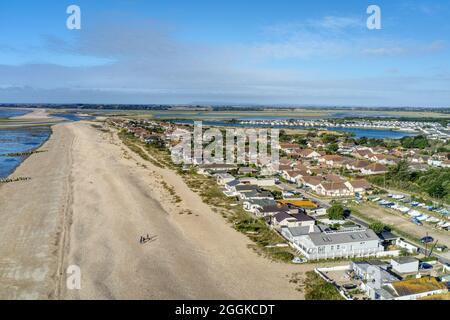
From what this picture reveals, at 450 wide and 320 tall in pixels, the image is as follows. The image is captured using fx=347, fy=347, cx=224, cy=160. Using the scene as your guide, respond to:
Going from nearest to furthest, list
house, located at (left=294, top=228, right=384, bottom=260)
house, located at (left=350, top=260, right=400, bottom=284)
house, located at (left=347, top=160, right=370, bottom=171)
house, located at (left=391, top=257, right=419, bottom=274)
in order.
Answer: house, located at (left=350, top=260, right=400, bottom=284)
house, located at (left=391, top=257, right=419, bottom=274)
house, located at (left=294, top=228, right=384, bottom=260)
house, located at (left=347, top=160, right=370, bottom=171)

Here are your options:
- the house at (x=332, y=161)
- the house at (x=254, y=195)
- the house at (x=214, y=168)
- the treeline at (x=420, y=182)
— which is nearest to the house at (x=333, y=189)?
the house at (x=254, y=195)

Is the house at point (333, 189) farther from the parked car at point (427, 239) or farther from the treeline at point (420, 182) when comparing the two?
the parked car at point (427, 239)

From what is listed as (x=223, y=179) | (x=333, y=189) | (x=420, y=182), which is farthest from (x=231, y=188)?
(x=420, y=182)

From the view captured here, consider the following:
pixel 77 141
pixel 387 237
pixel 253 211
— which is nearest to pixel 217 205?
pixel 253 211

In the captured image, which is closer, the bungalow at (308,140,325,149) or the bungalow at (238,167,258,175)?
the bungalow at (238,167,258,175)

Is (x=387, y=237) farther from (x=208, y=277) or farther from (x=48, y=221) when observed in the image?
(x=48, y=221)

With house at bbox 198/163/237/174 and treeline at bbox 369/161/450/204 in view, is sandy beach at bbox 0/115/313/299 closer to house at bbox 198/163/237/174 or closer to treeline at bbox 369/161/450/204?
house at bbox 198/163/237/174

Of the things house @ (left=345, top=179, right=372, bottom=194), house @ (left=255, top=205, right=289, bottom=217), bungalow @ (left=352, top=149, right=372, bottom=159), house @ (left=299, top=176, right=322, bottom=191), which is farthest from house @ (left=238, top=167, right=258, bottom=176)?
bungalow @ (left=352, top=149, right=372, bottom=159)
